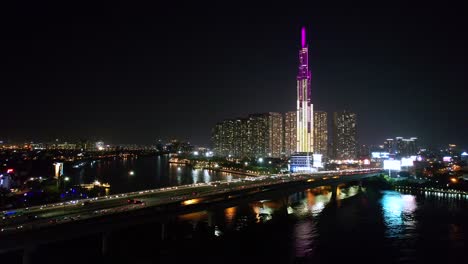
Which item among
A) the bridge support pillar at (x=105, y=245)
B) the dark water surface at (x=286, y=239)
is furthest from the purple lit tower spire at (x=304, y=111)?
the bridge support pillar at (x=105, y=245)

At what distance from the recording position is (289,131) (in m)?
116

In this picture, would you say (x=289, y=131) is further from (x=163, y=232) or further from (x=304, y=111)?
(x=163, y=232)

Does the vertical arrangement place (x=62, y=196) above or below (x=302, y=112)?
below

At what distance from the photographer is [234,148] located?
12550cm

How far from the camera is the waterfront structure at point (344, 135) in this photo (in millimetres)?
119925

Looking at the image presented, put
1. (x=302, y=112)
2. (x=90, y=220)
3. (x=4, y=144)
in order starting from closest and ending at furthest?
(x=90, y=220), (x=302, y=112), (x=4, y=144)

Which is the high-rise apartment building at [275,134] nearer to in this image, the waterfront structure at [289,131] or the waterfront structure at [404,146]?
the waterfront structure at [289,131]

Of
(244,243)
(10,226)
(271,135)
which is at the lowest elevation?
(244,243)

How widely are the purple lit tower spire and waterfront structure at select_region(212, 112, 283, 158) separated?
4012cm

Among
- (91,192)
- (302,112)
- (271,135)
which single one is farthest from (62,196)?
(271,135)

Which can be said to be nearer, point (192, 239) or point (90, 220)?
point (90, 220)

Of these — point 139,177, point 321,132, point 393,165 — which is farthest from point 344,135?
point 139,177

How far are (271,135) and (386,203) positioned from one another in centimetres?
7667

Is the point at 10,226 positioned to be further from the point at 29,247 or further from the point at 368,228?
the point at 368,228
